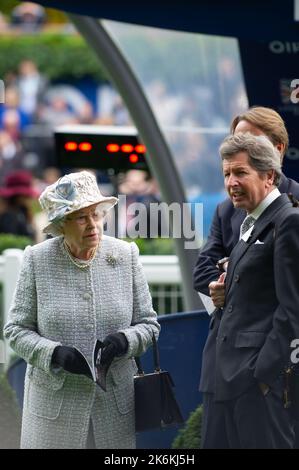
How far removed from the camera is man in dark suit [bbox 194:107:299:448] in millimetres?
5785

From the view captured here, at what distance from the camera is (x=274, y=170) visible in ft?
18.6

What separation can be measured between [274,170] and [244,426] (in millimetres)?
954

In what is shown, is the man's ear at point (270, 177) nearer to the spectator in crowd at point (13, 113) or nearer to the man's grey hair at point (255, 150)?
the man's grey hair at point (255, 150)

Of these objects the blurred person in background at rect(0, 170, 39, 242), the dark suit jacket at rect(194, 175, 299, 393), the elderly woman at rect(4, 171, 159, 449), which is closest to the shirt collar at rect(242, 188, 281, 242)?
the dark suit jacket at rect(194, 175, 299, 393)

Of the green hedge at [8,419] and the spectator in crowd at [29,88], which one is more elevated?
the spectator in crowd at [29,88]

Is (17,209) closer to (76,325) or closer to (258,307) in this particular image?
(76,325)

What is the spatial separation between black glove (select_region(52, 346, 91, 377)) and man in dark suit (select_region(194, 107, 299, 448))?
585 mm

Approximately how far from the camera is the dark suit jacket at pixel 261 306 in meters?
5.43

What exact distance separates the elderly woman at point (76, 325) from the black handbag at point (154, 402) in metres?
0.04

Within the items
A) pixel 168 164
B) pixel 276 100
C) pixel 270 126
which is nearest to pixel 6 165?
pixel 168 164

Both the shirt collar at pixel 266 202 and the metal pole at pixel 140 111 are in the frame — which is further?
the metal pole at pixel 140 111

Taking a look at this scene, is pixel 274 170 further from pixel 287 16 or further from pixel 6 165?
pixel 6 165

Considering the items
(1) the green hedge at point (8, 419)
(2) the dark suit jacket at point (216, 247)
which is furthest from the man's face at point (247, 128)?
(1) the green hedge at point (8, 419)

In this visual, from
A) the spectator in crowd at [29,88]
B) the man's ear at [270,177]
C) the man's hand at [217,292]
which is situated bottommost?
the man's hand at [217,292]
